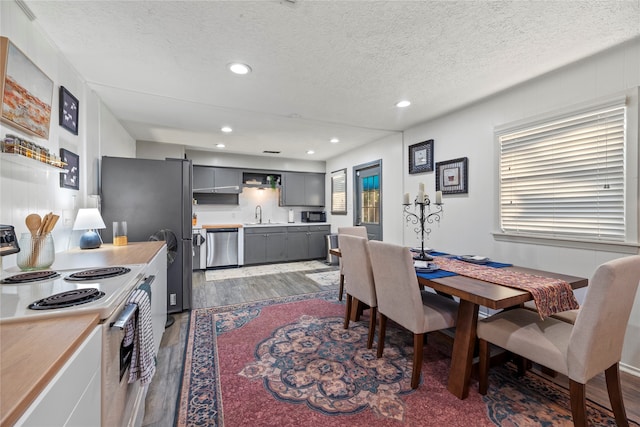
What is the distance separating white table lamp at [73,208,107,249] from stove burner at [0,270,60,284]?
847 millimetres

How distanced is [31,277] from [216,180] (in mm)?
4341

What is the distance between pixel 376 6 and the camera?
1550 millimetres

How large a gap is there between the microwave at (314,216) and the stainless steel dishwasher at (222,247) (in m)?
1.72

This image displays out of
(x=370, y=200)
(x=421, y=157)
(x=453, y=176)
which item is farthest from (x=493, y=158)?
(x=370, y=200)

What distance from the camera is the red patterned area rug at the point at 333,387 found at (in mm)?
1525

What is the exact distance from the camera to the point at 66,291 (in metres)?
1.08

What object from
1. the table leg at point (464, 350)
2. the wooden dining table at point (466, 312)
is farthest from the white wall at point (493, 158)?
the table leg at point (464, 350)

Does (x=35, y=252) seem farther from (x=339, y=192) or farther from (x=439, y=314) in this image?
(x=339, y=192)

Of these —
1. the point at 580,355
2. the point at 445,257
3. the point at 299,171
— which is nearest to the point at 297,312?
the point at 445,257

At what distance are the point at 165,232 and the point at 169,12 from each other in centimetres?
206

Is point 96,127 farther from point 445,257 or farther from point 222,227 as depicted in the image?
point 445,257

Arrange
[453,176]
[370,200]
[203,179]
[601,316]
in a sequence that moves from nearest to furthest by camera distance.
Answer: [601,316] → [453,176] → [370,200] → [203,179]

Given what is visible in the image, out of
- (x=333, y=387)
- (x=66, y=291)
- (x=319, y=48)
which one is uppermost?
(x=319, y=48)

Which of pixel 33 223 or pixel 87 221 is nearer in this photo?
pixel 33 223
